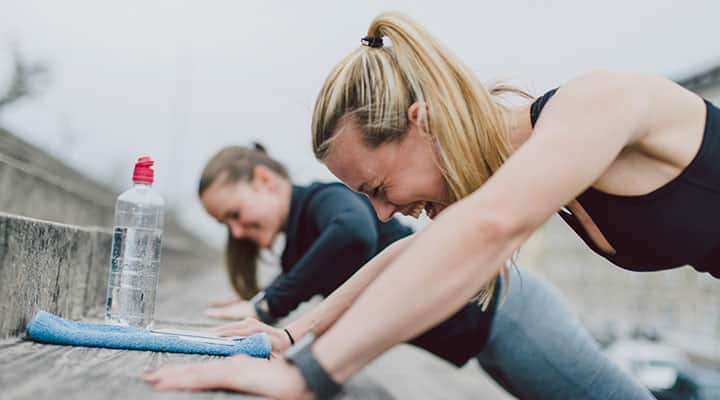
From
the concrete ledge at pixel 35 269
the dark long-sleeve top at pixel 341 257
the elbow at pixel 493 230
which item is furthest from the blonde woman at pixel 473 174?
the dark long-sleeve top at pixel 341 257

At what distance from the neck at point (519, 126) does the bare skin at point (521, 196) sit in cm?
19

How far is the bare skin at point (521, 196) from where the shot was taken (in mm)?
1118

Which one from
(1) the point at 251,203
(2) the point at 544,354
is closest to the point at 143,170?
(2) the point at 544,354

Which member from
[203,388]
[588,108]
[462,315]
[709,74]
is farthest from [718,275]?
[709,74]

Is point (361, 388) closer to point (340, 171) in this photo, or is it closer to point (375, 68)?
point (340, 171)

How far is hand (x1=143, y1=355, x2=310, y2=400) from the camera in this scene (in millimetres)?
1098

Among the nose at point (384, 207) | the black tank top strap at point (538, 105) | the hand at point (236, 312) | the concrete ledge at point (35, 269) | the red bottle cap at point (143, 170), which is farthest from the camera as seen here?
the hand at point (236, 312)

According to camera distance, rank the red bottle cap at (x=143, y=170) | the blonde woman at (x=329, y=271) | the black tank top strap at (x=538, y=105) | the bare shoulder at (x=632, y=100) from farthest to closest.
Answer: the blonde woman at (x=329, y=271) → the red bottle cap at (x=143, y=170) → the black tank top strap at (x=538, y=105) → the bare shoulder at (x=632, y=100)

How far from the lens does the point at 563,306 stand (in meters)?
2.50

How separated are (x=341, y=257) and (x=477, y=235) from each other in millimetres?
1783

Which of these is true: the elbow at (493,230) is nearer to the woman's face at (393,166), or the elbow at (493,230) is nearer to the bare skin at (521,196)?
the bare skin at (521,196)

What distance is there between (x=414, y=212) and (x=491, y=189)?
68 cm

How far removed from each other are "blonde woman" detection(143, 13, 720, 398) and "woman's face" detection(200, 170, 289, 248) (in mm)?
1605

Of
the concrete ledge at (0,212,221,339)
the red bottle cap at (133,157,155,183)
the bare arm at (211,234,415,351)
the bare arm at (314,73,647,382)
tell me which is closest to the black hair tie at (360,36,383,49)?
the bare arm at (211,234,415,351)
